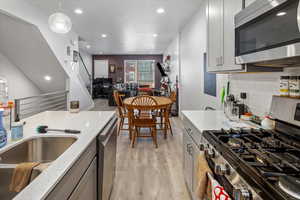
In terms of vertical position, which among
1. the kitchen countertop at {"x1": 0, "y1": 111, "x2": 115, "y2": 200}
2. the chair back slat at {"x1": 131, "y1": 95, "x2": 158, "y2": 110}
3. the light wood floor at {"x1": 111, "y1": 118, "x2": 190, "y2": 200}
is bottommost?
the light wood floor at {"x1": 111, "y1": 118, "x2": 190, "y2": 200}

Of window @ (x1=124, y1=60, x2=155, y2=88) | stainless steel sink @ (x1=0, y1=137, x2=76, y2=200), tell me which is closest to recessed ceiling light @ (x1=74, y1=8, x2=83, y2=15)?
stainless steel sink @ (x1=0, y1=137, x2=76, y2=200)

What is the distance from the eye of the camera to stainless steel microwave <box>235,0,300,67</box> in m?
0.91

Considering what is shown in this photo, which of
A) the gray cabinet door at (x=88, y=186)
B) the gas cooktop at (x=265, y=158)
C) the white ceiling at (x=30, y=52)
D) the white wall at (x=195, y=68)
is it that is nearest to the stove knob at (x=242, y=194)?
the gas cooktop at (x=265, y=158)

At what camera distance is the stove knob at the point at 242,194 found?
744 mm

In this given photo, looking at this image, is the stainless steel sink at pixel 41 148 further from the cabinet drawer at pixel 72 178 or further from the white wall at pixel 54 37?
the white wall at pixel 54 37

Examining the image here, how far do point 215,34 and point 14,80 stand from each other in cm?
526

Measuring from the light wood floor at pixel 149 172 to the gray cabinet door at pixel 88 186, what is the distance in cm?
78

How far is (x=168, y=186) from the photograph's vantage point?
85.6 inches

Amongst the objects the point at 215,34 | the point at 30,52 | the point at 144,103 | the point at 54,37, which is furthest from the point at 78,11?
the point at 215,34

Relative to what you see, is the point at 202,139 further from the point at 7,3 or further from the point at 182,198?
the point at 7,3

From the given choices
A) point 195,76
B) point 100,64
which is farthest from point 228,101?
point 100,64

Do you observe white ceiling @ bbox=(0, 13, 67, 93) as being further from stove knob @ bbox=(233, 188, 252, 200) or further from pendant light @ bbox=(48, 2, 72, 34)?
stove knob @ bbox=(233, 188, 252, 200)

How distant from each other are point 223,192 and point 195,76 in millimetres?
3409

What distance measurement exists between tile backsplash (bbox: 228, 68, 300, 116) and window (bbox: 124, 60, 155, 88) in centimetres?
1000
